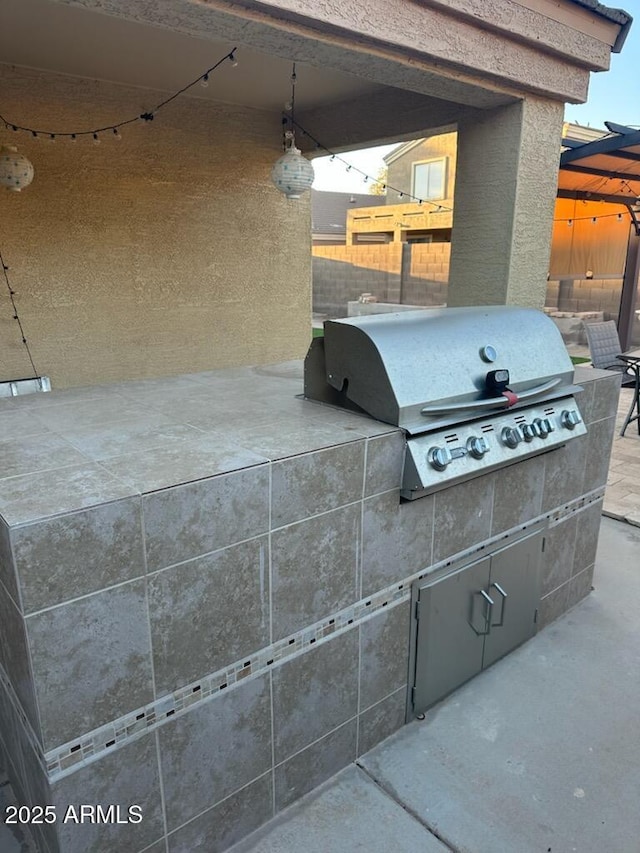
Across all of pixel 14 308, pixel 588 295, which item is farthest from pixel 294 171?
pixel 588 295

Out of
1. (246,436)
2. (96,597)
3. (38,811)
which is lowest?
(38,811)

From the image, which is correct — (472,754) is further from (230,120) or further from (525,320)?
(230,120)

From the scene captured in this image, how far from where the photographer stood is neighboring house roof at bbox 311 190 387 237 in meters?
24.6

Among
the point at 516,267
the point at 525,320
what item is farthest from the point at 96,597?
the point at 516,267

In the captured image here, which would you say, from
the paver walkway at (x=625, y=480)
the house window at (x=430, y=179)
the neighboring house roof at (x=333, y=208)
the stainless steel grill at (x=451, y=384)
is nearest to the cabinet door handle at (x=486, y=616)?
the stainless steel grill at (x=451, y=384)

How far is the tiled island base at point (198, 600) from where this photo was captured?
4.80ft

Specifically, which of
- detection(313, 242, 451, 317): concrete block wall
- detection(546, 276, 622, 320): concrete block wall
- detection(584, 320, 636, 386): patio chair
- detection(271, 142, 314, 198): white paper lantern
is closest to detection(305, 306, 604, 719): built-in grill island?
detection(271, 142, 314, 198): white paper lantern

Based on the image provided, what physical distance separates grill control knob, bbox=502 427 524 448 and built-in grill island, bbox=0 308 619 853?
0.01 metres

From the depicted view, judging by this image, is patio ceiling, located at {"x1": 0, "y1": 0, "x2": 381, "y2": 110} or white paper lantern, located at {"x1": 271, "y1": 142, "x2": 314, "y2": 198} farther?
white paper lantern, located at {"x1": 271, "y1": 142, "x2": 314, "y2": 198}

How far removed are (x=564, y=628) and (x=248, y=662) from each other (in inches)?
79.2

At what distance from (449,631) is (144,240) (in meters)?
4.00

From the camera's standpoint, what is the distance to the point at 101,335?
489 cm

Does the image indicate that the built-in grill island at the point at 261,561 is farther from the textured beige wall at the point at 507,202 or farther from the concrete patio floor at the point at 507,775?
the textured beige wall at the point at 507,202

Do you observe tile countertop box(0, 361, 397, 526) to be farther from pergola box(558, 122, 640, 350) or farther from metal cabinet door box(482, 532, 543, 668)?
pergola box(558, 122, 640, 350)
